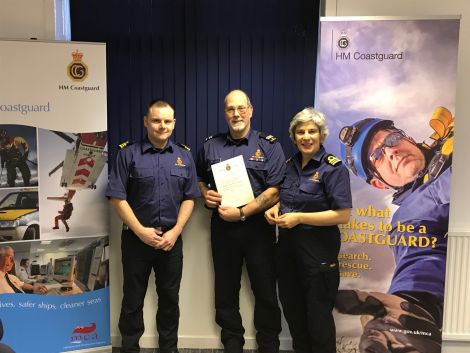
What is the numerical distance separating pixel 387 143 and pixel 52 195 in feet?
6.46

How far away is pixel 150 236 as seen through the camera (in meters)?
2.39

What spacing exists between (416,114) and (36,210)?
2.26m

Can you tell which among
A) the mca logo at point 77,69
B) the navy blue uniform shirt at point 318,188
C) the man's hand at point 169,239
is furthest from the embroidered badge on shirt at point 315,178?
the mca logo at point 77,69

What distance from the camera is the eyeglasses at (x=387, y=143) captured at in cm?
244

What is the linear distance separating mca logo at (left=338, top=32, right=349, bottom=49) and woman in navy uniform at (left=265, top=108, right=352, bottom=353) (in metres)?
0.45

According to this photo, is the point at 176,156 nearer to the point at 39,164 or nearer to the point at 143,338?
the point at 39,164

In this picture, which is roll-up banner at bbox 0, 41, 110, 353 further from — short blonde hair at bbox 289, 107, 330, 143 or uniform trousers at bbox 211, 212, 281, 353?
short blonde hair at bbox 289, 107, 330, 143

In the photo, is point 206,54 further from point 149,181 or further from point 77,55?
point 149,181

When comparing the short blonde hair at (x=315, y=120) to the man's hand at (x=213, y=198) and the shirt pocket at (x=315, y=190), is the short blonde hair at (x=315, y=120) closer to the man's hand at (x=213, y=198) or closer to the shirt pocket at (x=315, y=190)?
the shirt pocket at (x=315, y=190)

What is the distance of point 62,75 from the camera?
8.02 feet

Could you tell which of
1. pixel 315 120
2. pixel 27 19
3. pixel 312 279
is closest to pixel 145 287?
pixel 312 279

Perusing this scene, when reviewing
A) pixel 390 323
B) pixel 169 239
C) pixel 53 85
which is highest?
pixel 53 85

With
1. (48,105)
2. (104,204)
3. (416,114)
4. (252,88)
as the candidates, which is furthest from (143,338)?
(416,114)

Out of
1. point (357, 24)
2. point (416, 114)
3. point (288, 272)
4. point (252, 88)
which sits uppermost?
point (357, 24)
